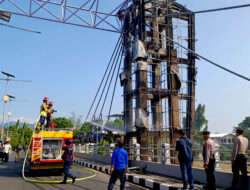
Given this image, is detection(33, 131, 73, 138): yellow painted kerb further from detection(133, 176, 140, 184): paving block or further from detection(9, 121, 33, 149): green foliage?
detection(9, 121, 33, 149): green foliage

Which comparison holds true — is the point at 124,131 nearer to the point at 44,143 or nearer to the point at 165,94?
the point at 165,94

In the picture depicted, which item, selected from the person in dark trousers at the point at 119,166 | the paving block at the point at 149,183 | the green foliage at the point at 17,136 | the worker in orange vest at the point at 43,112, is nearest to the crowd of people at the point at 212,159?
the paving block at the point at 149,183

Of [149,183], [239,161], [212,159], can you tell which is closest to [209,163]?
[212,159]

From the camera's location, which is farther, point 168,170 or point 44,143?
point 44,143

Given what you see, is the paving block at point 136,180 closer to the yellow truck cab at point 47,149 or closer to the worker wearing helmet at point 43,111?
the yellow truck cab at point 47,149

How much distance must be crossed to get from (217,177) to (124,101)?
10.1 meters

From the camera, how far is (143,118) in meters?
13.4

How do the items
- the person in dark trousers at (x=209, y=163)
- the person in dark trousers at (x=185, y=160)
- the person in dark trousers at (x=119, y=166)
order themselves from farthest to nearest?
1. the person in dark trousers at (x=185, y=160)
2. the person in dark trousers at (x=209, y=163)
3. the person in dark trousers at (x=119, y=166)

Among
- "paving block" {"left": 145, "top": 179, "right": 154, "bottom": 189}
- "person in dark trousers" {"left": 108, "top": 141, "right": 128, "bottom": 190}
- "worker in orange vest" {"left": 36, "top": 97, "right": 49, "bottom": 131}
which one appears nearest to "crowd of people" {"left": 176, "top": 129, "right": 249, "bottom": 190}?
"paving block" {"left": 145, "top": 179, "right": 154, "bottom": 189}

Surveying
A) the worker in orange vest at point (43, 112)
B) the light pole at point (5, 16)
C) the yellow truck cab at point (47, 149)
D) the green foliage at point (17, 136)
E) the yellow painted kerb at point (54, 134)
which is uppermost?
the light pole at point (5, 16)

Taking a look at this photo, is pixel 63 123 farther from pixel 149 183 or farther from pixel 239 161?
pixel 239 161

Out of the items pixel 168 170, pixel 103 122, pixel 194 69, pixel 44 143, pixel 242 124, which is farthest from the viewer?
pixel 242 124

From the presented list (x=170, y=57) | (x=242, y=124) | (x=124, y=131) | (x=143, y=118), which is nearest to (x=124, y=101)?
(x=124, y=131)

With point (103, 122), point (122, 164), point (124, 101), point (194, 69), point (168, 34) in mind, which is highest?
point (168, 34)
